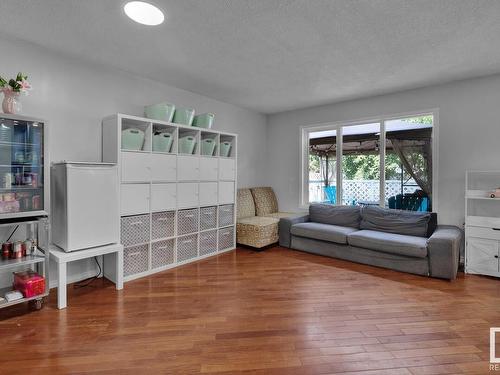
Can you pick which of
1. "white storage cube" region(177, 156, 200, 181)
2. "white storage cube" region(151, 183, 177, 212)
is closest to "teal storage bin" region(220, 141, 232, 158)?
"white storage cube" region(177, 156, 200, 181)

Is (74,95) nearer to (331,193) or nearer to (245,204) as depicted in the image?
(245,204)

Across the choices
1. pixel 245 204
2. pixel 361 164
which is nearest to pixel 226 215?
pixel 245 204

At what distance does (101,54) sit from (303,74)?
233cm

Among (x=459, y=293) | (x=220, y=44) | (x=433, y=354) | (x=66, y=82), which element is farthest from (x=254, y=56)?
(x=459, y=293)

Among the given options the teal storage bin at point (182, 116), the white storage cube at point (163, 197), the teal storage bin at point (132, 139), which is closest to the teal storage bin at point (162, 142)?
the teal storage bin at point (132, 139)

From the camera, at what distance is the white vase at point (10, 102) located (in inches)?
91.8

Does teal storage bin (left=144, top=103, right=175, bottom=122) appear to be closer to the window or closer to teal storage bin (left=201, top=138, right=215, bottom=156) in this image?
teal storage bin (left=201, top=138, right=215, bottom=156)

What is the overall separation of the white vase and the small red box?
4.75ft

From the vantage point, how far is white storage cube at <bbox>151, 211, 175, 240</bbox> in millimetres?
3340

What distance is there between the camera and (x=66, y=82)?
9.69 feet

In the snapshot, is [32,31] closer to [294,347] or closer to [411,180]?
[294,347]

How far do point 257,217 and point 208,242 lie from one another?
121 centimetres

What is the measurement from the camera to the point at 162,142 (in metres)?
3.43

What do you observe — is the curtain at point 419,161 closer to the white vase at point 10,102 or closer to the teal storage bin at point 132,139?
the teal storage bin at point 132,139
